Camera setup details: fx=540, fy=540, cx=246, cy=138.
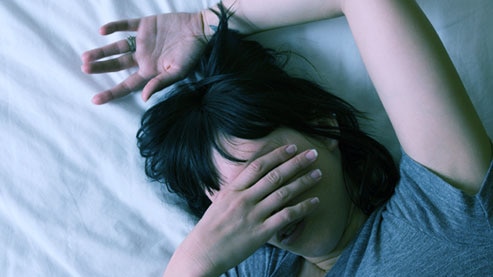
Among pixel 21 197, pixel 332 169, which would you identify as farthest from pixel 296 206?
pixel 21 197

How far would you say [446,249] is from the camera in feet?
2.56

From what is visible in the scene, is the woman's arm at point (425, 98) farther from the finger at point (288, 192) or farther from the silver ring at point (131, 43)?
the silver ring at point (131, 43)

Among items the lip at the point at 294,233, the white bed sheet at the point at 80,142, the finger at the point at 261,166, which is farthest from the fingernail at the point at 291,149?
the white bed sheet at the point at 80,142

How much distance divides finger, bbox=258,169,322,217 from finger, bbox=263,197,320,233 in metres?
0.01

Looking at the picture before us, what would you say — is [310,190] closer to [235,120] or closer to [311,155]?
[311,155]

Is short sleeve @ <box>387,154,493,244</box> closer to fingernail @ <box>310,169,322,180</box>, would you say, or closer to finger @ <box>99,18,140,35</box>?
fingernail @ <box>310,169,322,180</box>

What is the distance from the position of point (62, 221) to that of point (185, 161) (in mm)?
308

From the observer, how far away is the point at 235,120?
845 millimetres

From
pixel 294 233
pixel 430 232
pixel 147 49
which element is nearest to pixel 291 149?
pixel 294 233

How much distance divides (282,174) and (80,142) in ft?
1.43

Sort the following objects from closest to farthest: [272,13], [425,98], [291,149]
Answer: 1. [425,98]
2. [291,149]
3. [272,13]

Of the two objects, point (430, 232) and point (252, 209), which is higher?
point (252, 209)

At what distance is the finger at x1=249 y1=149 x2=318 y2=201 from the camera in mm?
829

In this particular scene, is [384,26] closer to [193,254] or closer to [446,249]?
[446,249]
